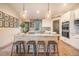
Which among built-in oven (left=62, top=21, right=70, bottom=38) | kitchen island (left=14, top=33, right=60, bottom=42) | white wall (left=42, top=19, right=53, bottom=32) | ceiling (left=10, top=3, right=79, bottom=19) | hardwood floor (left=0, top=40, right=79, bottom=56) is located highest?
ceiling (left=10, top=3, right=79, bottom=19)

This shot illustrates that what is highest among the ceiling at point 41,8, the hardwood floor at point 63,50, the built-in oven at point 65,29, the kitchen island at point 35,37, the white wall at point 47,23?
the ceiling at point 41,8

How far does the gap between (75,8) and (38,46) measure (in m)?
1.58

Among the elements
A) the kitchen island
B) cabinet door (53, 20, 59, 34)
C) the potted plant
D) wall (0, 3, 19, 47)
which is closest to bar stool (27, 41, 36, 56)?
the kitchen island

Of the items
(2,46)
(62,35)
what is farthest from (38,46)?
(2,46)

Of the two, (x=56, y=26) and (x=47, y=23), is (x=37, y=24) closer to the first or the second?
(x=47, y=23)

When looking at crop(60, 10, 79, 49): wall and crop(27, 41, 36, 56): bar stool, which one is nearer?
crop(60, 10, 79, 49): wall

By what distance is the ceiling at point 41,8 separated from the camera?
3773 millimetres

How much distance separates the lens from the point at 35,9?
383 centimetres

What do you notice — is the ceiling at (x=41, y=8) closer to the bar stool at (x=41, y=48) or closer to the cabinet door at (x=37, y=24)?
the cabinet door at (x=37, y=24)

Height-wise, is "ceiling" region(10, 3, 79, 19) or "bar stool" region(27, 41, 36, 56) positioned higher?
"ceiling" region(10, 3, 79, 19)

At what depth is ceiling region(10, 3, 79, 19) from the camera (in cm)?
377

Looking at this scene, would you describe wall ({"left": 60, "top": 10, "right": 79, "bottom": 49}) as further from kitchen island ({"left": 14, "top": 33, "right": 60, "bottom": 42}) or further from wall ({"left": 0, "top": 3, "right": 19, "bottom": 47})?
wall ({"left": 0, "top": 3, "right": 19, "bottom": 47})

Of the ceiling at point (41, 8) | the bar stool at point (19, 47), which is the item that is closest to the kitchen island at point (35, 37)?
the bar stool at point (19, 47)

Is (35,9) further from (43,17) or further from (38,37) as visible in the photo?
(38,37)
